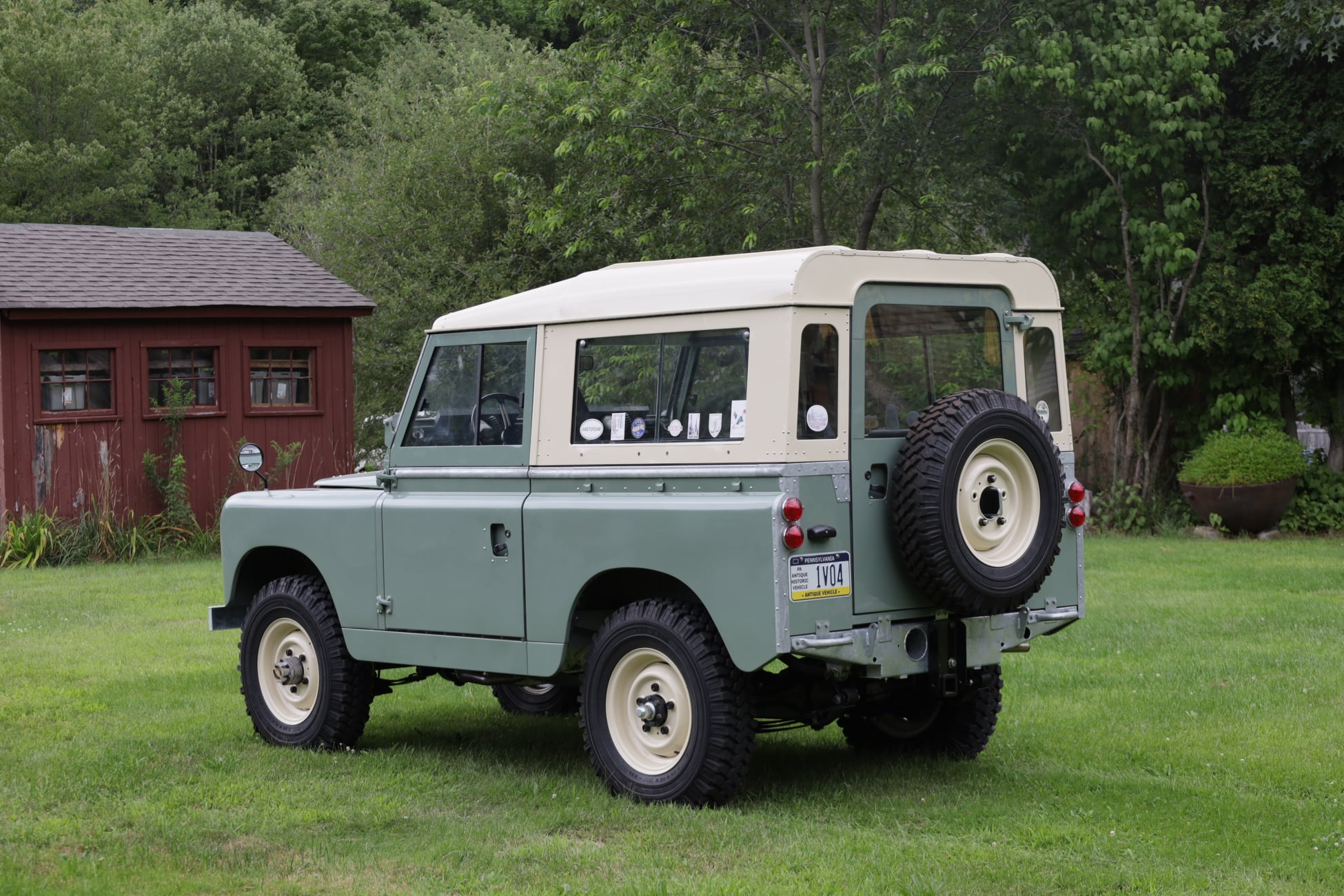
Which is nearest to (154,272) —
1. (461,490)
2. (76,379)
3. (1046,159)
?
(76,379)

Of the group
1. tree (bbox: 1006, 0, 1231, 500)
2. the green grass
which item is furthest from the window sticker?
tree (bbox: 1006, 0, 1231, 500)

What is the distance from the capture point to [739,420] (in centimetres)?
666

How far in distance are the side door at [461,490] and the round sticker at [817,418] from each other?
1.54 metres

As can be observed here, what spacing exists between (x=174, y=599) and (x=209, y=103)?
33.2m

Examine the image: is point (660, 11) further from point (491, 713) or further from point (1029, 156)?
point (491, 713)

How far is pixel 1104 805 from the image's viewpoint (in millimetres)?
6695

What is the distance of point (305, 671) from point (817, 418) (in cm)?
349

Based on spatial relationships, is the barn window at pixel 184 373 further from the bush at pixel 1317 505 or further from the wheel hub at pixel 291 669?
the bush at pixel 1317 505

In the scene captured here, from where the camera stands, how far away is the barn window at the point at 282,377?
20562 millimetres

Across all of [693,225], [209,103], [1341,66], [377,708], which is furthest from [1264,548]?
[209,103]

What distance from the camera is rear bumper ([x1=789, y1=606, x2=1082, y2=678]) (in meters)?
6.46

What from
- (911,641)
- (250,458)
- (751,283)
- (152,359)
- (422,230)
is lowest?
(911,641)

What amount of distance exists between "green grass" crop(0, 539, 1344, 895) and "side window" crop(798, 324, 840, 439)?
1.62 meters

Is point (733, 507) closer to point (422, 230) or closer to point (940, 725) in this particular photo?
point (940, 725)
